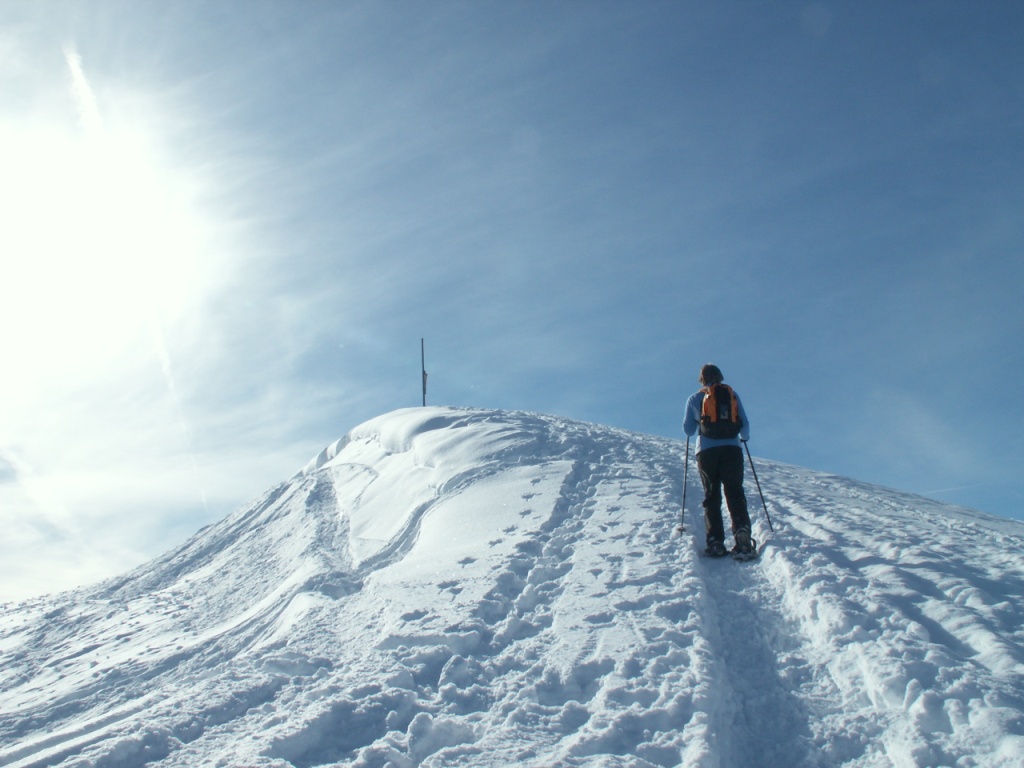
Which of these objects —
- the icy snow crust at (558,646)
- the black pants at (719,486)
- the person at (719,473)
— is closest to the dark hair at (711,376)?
the person at (719,473)

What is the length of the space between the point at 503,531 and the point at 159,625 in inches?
186

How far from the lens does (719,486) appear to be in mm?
8852

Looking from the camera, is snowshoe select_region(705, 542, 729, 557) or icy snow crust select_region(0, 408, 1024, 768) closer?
icy snow crust select_region(0, 408, 1024, 768)

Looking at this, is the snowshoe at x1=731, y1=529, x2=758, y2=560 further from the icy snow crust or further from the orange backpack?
the orange backpack

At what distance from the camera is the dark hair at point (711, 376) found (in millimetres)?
9211

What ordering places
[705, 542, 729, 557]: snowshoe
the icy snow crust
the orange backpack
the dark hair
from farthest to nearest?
the dark hair
the orange backpack
[705, 542, 729, 557]: snowshoe
the icy snow crust

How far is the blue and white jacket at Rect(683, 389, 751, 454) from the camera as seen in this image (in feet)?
29.4

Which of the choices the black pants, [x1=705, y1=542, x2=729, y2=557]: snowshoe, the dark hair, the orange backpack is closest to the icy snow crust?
[x1=705, y1=542, x2=729, y2=557]: snowshoe

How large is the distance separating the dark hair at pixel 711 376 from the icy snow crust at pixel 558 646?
186 centimetres

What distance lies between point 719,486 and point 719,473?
6.6 inches

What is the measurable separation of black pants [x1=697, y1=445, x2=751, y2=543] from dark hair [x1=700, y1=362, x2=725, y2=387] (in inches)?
32.6

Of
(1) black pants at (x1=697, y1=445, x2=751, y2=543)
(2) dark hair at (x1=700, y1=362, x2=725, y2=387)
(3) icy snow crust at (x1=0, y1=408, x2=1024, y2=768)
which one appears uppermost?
(2) dark hair at (x1=700, y1=362, x2=725, y2=387)

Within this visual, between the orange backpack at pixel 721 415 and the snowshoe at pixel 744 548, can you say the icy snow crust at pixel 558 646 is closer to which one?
the snowshoe at pixel 744 548

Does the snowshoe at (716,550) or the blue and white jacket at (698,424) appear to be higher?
the blue and white jacket at (698,424)
